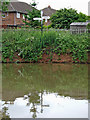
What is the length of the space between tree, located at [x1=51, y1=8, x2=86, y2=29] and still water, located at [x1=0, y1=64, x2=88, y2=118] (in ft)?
63.7

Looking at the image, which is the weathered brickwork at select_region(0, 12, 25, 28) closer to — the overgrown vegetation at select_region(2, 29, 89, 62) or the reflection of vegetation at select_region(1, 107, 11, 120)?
the overgrown vegetation at select_region(2, 29, 89, 62)

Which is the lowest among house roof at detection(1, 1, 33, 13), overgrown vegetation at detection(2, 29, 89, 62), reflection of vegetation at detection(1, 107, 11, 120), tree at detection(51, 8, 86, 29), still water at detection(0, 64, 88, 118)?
reflection of vegetation at detection(1, 107, 11, 120)

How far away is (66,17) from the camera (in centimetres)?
2828

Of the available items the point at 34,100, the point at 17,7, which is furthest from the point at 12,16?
the point at 34,100

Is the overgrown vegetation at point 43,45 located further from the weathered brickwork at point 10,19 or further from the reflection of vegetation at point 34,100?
the weathered brickwork at point 10,19

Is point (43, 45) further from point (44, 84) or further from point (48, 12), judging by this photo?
point (48, 12)

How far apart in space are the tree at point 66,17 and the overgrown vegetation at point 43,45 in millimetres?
13458

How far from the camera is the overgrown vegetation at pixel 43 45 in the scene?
14.0 metres

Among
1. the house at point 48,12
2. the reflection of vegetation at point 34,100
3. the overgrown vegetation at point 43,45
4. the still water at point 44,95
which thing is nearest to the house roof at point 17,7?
the house at point 48,12

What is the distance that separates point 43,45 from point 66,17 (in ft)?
49.4

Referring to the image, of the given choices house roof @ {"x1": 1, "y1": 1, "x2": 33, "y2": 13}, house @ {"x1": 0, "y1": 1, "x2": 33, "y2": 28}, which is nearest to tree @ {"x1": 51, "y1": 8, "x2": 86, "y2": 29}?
house @ {"x1": 0, "y1": 1, "x2": 33, "y2": 28}

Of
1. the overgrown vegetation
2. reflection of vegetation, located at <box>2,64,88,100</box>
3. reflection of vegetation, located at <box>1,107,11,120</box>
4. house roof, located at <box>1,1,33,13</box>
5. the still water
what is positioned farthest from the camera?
house roof, located at <box>1,1,33,13</box>

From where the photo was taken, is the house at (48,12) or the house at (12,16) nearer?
the house at (12,16)

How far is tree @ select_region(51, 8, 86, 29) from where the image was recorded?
27.9 metres
